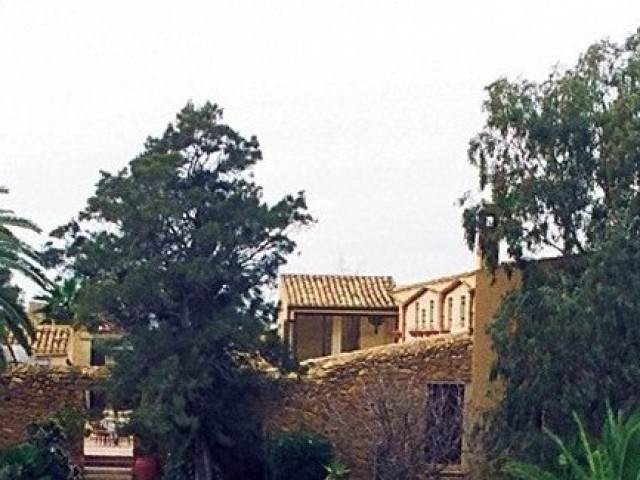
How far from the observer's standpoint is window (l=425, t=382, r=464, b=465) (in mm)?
24391

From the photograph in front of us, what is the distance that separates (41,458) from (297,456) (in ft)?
16.3

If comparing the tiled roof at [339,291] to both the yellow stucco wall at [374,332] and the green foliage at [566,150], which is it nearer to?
the yellow stucco wall at [374,332]

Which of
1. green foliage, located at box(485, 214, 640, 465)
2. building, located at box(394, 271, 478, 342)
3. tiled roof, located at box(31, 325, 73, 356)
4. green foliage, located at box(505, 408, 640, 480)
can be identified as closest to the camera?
green foliage, located at box(505, 408, 640, 480)

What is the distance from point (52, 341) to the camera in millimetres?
39469

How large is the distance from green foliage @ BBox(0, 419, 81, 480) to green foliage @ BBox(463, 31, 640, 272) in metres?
9.85

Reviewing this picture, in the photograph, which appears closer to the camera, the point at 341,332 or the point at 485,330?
the point at 485,330

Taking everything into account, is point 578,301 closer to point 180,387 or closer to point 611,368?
point 611,368

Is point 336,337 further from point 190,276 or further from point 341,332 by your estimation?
point 190,276

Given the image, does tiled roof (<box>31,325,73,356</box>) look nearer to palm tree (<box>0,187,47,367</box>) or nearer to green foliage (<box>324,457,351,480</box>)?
palm tree (<box>0,187,47,367</box>)

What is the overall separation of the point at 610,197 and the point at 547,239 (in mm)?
1287

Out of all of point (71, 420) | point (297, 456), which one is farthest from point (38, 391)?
point (297, 456)

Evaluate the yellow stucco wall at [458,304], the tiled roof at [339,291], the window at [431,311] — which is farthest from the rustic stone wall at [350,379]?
the tiled roof at [339,291]

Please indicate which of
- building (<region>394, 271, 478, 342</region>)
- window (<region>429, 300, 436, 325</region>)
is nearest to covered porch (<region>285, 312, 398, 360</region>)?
building (<region>394, 271, 478, 342</region>)

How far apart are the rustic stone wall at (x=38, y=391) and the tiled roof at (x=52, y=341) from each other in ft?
33.9
